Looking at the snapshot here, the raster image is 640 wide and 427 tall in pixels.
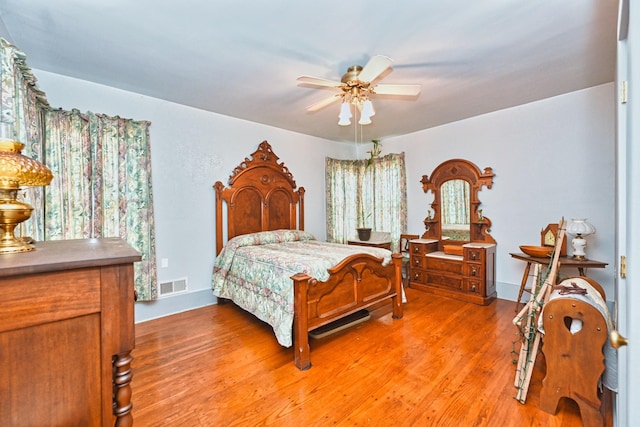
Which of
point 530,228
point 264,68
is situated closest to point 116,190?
point 264,68

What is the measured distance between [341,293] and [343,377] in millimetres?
753

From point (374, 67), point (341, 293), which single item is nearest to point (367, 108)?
point (374, 67)

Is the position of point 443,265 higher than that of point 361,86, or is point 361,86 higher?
point 361,86

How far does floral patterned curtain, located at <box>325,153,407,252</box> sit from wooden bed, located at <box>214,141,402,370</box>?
80 centimetres

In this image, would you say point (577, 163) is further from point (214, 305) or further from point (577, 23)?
point (214, 305)

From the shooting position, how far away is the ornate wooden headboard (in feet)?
12.6

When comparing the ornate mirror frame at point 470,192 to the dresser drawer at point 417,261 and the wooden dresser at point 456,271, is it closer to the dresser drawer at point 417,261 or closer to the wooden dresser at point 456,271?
the wooden dresser at point 456,271

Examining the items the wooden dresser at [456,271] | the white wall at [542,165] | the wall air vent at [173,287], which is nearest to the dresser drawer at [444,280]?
the wooden dresser at [456,271]

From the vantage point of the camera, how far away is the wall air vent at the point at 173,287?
3352 mm

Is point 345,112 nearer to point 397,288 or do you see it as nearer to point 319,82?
point 319,82

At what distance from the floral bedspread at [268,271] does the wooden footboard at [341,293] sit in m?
0.09

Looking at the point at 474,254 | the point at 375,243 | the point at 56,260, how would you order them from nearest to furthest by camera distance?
the point at 56,260 < the point at 474,254 < the point at 375,243

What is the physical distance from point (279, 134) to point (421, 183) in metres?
2.53

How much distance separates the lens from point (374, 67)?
6.76 feet
